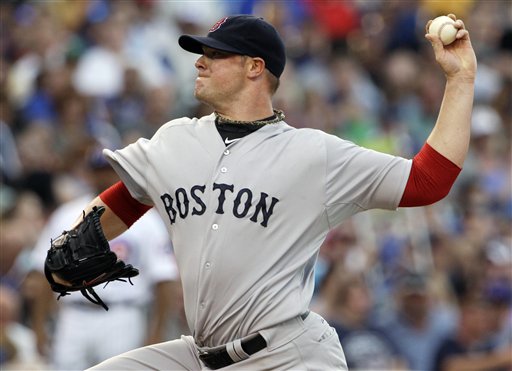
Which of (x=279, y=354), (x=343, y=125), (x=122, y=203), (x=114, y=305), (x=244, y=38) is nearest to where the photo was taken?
(x=279, y=354)

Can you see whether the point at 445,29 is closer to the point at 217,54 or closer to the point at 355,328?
the point at 217,54

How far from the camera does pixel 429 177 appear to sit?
15.5 ft

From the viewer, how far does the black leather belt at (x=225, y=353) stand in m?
4.69

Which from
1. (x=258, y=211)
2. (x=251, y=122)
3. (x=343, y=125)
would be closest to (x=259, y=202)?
(x=258, y=211)

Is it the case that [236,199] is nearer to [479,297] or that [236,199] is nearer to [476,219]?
[479,297]

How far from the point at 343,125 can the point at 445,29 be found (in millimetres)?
7830

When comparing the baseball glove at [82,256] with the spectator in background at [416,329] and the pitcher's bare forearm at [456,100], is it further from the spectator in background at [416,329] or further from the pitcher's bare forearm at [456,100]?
the spectator in background at [416,329]

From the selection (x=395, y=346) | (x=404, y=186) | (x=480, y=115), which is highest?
(x=404, y=186)

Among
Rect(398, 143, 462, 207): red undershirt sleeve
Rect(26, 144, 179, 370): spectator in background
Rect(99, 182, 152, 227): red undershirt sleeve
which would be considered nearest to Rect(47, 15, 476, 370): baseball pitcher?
Rect(398, 143, 462, 207): red undershirt sleeve

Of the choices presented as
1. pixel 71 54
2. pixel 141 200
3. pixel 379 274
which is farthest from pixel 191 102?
pixel 141 200

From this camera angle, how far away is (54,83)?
11328mm

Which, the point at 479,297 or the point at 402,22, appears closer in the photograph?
the point at 479,297

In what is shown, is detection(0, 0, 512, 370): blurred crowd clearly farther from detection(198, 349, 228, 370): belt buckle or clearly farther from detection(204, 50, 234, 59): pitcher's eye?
detection(204, 50, 234, 59): pitcher's eye

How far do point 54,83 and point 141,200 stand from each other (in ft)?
21.3
